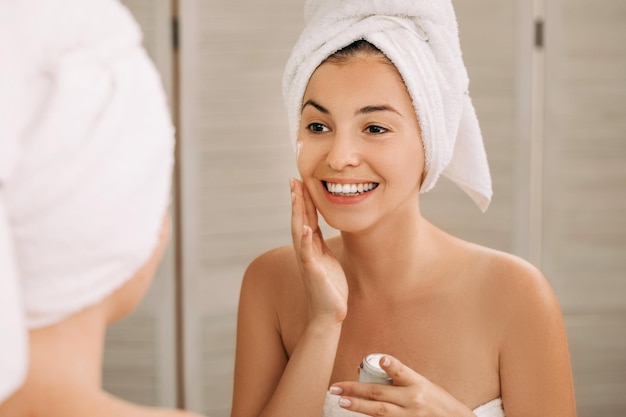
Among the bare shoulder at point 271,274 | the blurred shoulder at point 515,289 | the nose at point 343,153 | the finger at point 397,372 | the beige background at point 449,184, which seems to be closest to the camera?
the finger at point 397,372

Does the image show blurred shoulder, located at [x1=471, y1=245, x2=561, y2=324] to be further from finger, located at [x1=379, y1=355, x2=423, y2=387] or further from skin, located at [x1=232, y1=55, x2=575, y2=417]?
finger, located at [x1=379, y1=355, x2=423, y2=387]

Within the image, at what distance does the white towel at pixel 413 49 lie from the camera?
4.18ft

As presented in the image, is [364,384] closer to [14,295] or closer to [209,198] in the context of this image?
[14,295]

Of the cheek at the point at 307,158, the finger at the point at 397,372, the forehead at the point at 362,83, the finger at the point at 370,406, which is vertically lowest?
the finger at the point at 370,406

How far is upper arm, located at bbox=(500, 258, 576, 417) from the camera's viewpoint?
1.31m

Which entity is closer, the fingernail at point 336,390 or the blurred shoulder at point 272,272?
the fingernail at point 336,390

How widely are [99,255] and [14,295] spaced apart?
8 cm

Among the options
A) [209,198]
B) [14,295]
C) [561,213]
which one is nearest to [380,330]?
[14,295]

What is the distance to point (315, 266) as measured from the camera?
131cm

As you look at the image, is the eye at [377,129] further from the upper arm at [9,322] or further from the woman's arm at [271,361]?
the upper arm at [9,322]

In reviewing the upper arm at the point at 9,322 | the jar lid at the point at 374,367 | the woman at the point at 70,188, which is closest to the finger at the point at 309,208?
the jar lid at the point at 374,367

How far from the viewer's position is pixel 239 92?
99.3 inches

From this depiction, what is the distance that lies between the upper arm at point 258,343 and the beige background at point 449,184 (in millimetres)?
1010

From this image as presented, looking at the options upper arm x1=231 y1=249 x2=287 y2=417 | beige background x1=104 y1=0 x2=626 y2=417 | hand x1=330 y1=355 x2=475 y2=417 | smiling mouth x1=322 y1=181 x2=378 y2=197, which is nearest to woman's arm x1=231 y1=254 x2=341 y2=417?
upper arm x1=231 y1=249 x2=287 y2=417
